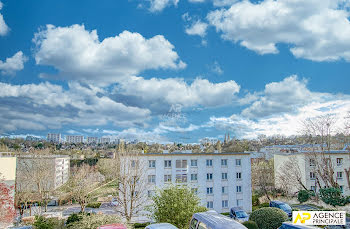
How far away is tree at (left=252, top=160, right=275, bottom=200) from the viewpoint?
4729 cm

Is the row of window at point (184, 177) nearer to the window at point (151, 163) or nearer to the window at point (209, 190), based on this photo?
the window at point (209, 190)

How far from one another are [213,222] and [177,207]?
635 cm

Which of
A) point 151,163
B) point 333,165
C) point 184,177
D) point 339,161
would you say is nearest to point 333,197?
point 333,165

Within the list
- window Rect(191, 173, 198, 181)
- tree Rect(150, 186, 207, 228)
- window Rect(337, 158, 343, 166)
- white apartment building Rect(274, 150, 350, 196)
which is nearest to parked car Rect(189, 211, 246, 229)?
tree Rect(150, 186, 207, 228)

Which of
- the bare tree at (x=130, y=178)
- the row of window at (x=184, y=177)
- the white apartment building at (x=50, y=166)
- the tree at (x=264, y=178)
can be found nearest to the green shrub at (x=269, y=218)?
the bare tree at (x=130, y=178)

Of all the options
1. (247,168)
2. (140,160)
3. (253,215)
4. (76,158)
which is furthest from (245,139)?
(253,215)

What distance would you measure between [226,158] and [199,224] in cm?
2965

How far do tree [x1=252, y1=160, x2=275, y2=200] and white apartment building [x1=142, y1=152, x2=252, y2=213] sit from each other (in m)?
6.36

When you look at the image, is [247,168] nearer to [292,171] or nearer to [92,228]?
[292,171]

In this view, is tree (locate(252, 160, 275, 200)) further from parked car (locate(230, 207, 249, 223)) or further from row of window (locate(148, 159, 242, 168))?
parked car (locate(230, 207, 249, 223))

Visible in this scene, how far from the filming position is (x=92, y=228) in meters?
16.4

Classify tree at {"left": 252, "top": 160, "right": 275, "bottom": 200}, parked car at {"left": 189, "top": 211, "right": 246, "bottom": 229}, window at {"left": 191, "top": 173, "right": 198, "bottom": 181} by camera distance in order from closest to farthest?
parked car at {"left": 189, "top": 211, "right": 246, "bottom": 229} → window at {"left": 191, "top": 173, "right": 198, "bottom": 181} → tree at {"left": 252, "top": 160, "right": 275, "bottom": 200}

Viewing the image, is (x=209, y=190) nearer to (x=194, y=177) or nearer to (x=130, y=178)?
(x=194, y=177)

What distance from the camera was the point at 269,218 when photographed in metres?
18.2
